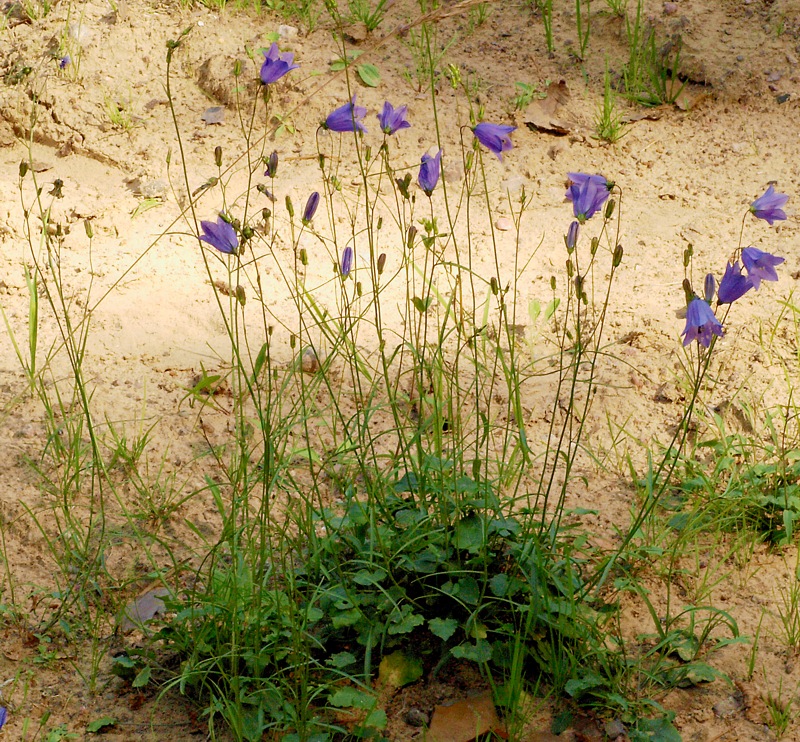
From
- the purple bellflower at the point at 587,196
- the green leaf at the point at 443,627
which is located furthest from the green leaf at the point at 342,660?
the purple bellflower at the point at 587,196

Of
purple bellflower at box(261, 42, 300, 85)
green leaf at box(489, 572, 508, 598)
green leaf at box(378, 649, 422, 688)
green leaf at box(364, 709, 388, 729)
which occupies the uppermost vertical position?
purple bellflower at box(261, 42, 300, 85)

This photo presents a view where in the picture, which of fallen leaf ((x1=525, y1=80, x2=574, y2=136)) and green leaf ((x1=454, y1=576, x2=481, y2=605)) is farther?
fallen leaf ((x1=525, y1=80, x2=574, y2=136))

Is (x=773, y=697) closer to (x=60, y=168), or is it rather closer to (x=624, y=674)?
(x=624, y=674)

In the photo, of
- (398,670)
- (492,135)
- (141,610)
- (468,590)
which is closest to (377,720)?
(398,670)

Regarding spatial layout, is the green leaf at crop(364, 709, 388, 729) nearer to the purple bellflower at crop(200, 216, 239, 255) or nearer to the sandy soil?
the sandy soil

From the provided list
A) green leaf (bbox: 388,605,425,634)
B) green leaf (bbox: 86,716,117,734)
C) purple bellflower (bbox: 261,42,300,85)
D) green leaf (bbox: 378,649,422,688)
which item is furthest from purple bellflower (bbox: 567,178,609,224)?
green leaf (bbox: 86,716,117,734)

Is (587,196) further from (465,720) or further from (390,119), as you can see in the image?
(465,720)
